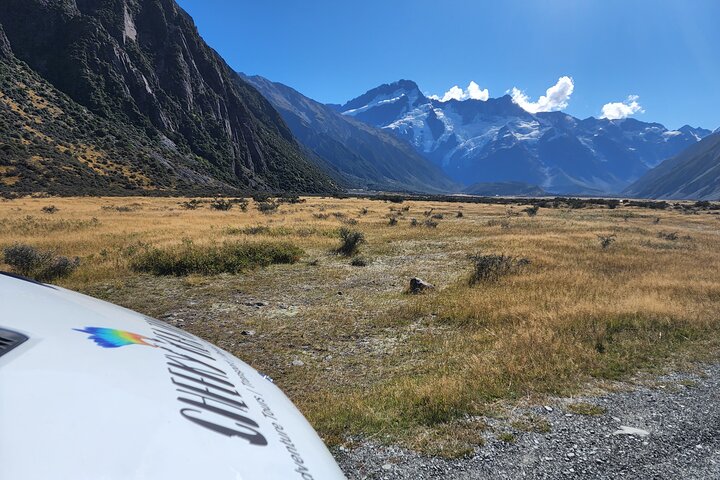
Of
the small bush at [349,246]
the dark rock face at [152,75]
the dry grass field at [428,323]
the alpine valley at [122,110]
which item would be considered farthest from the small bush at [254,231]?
the dark rock face at [152,75]

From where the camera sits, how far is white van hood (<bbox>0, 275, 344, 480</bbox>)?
57.3 inches

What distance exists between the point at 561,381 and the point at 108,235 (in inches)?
914

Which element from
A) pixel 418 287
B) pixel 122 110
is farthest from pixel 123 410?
pixel 122 110

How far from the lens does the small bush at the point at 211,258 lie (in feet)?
48.4

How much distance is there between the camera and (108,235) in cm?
2191

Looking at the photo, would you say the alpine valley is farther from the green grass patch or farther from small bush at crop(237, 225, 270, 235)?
the green grass patch

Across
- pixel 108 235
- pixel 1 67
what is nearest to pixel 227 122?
pixel 1 67

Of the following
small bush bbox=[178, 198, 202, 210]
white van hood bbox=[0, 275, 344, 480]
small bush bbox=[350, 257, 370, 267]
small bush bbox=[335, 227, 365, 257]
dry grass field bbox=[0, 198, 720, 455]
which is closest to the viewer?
white van hood bbox=[0, 275, 344, 480]

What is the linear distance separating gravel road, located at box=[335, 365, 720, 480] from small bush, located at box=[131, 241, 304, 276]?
1184cm

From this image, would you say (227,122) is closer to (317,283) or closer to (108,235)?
(108,235)

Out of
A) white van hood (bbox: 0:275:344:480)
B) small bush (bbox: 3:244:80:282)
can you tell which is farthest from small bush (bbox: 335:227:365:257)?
white van hood (bbox: 0:275:344:480)

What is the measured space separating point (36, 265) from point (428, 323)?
44.5ft

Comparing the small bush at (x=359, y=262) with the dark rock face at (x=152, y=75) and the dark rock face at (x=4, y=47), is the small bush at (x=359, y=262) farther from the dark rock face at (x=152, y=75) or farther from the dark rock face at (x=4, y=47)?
the dark rock face at (x=4, y=47)

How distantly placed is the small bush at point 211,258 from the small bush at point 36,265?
6.92ft
